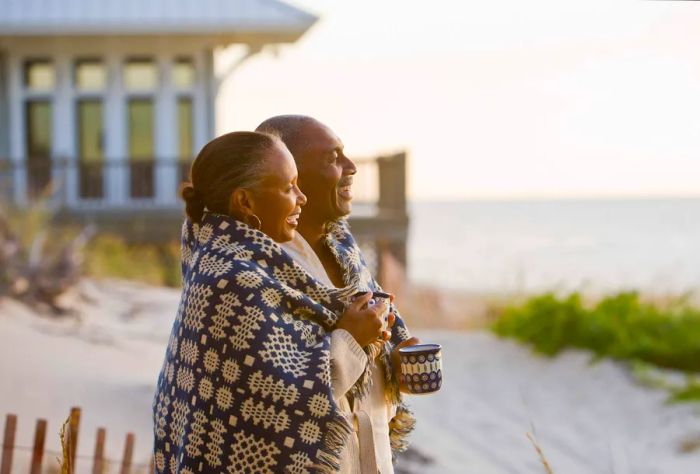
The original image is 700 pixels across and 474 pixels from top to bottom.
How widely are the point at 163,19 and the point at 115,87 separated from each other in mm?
1661

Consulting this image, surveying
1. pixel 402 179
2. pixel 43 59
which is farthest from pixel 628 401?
pixel 43 59

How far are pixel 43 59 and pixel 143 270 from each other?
4.85 metres

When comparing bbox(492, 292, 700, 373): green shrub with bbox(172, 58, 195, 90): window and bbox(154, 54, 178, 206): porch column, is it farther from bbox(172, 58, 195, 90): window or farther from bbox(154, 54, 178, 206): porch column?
bbox(172, 58, 195, 90): window

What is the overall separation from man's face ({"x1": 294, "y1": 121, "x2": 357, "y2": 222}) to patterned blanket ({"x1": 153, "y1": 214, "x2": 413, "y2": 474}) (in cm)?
31

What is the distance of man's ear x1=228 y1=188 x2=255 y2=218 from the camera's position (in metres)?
2.75

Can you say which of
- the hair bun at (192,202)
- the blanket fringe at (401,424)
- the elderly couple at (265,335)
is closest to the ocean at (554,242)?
the blanket fringe at (401,424)

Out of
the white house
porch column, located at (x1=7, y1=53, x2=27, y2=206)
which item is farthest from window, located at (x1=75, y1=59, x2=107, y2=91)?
porch column, located at (x1=7, y1=53, x2=27, y2=206)

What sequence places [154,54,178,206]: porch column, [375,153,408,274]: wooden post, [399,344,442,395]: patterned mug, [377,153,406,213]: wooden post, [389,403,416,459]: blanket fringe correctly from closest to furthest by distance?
[399,344,442,395]: patterned mug < [389,403,416,459]: blanket fringe < [375,153,408,274]: wooden post < [377,153,406,213]: wooden post < [154,54,178,206]: porch column

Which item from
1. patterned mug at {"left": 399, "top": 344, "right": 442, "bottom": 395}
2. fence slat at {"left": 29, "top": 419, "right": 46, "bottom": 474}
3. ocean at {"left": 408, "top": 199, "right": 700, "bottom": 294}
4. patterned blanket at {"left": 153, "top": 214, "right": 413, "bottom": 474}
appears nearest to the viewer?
patterned blanket at {"left": 153, "top": 214, "right": 413, "bottom": 474}

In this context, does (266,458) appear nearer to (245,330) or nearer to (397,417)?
(245,330)

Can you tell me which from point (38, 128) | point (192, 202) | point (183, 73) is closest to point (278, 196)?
point (192, 202)

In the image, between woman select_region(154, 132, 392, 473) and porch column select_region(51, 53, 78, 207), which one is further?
porch column select_region(51, 53, 78, 207)

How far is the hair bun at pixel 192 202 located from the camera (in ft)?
9.23

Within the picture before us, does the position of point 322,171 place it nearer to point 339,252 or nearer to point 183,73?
point 339,252
